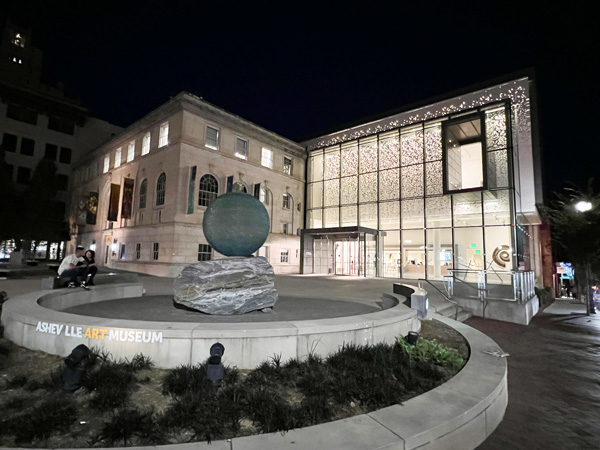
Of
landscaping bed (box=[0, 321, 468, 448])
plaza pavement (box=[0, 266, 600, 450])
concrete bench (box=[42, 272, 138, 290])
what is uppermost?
concrete bench (box=[42, 272, 138, 290])

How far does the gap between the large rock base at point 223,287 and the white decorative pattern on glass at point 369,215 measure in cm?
2257

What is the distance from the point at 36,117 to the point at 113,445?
51689 mm

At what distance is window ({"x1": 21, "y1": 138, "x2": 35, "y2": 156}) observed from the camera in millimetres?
39188

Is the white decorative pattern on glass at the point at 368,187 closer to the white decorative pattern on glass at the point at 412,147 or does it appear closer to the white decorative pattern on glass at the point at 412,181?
the white decorative pattern on glass at the point at 412,181

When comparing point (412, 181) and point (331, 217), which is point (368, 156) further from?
point (331, 217)

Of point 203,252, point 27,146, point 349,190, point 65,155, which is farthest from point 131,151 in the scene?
point 349,190

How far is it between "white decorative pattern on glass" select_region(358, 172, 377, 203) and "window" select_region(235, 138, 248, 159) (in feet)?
35.6

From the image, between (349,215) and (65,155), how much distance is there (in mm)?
38707

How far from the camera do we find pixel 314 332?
5.27 metres

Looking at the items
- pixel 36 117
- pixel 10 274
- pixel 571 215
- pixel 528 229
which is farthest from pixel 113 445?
pixel 36 117

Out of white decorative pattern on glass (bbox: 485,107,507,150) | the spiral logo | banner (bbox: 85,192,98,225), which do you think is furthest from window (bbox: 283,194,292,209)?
banner (bbox: 85,192,98,225)

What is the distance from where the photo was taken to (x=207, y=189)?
25.2 m

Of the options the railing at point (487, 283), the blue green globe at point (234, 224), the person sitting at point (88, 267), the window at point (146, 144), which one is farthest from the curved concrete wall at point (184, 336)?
the window at point (146, 144)

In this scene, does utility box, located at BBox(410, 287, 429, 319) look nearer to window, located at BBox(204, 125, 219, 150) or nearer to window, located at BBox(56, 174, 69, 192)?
window, located at BBox(204, 125, 219, 150)
